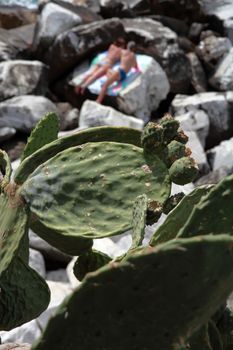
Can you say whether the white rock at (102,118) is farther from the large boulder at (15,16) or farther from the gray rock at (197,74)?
the large boulder at (15,16)

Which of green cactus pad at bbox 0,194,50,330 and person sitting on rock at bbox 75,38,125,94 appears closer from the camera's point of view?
green cactus pad at bbox 0,194,50,330

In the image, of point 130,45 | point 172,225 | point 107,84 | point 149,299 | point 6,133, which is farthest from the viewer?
point 130,45

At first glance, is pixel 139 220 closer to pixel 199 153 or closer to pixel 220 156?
pixel 199 153

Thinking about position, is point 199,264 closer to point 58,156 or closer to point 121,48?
point 58,156

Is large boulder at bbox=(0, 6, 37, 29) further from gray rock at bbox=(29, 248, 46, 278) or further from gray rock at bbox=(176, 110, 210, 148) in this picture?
gray rock at bbox=(29, 248, 46, 278)

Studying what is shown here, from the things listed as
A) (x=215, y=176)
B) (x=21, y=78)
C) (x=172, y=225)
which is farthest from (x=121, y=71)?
(x=172, y=225)

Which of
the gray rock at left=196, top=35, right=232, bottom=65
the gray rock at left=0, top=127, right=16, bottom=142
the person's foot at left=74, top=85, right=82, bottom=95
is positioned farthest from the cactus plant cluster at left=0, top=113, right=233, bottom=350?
the gray rock at left=196, top=35, right=232, bottom=65

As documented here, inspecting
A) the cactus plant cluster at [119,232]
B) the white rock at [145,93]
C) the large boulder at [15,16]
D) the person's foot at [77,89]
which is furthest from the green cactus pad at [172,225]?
the large boulder at [15,16]
